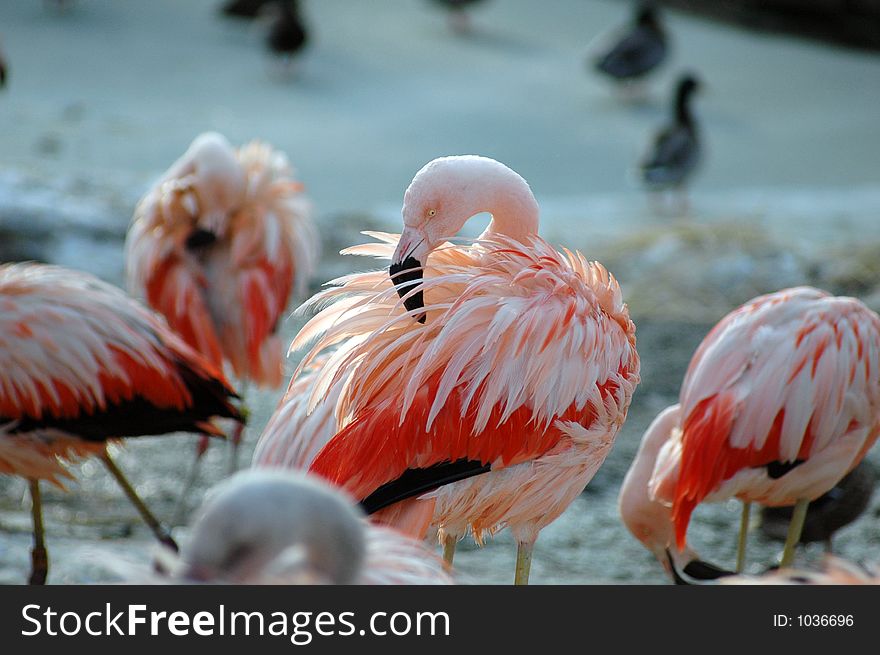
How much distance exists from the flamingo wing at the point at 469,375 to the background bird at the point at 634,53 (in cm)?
683

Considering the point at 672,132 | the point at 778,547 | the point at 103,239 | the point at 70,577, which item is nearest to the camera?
the point at 70,577

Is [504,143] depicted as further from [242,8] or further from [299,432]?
[299,432]

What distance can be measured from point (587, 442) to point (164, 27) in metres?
8.84

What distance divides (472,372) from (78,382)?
148 centimetres

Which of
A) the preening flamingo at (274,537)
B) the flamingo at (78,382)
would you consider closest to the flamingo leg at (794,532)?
the flamingo at (78,382)

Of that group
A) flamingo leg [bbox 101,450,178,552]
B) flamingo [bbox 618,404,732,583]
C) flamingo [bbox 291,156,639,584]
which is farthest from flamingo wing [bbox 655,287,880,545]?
flamingo leg [bbox 101,450,178,552]

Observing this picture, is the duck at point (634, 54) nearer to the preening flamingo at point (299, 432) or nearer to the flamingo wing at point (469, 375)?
the preening flamingo at point (299, 432)

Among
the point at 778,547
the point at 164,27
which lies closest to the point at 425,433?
the point at 778,547

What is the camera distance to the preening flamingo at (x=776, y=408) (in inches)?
125

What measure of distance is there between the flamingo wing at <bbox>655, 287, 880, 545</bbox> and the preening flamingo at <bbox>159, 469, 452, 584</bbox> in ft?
5.37

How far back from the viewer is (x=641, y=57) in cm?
926

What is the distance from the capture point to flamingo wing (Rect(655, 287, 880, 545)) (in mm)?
3170

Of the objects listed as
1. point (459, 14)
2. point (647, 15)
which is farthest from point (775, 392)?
point (459, 14)

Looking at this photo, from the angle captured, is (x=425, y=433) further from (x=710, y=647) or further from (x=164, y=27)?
(x=164, y=27)
